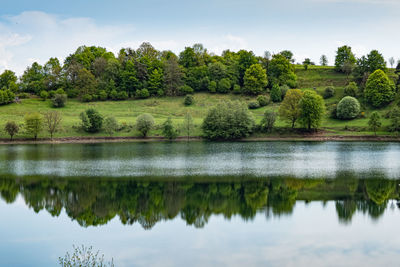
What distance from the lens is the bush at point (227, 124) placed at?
8312 cm

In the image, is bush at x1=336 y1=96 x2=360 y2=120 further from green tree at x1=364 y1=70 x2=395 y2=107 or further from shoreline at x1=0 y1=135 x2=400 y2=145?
shoreline at x1=0 y1=135 x2=400 y2=145

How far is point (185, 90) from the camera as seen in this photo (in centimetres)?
11806

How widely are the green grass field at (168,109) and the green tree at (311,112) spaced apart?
11.2 ft

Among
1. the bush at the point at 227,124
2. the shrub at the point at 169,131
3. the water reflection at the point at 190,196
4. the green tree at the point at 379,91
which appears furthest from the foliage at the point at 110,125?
the green tree at the point at 379,91

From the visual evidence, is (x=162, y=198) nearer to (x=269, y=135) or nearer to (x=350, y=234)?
(x=350, y=234)

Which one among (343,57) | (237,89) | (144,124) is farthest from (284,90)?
(144,124)

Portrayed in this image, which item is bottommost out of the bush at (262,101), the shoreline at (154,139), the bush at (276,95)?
the shoreline at (154,139)

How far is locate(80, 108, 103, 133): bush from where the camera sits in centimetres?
8569

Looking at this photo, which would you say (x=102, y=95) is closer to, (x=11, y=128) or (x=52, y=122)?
(x=52, y=122)

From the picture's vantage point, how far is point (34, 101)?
4387 inches

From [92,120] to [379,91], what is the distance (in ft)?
220

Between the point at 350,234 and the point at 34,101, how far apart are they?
4113 inches

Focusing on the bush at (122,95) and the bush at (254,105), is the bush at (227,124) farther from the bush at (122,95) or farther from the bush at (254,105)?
the bush at (122,95)

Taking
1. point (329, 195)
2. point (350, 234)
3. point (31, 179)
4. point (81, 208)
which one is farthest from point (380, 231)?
point (31, 179)
